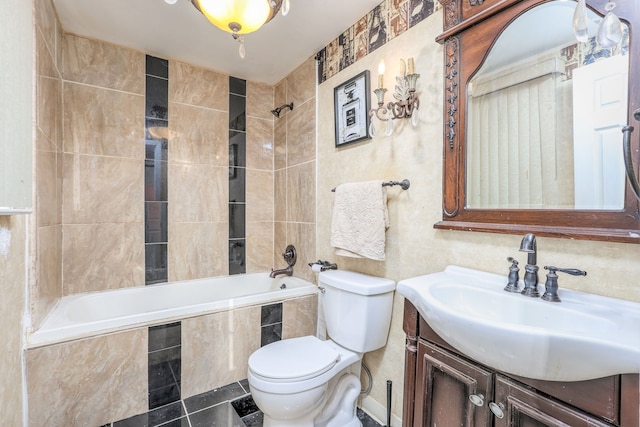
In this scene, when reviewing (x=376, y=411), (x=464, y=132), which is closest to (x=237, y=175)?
(x=464, y=132)

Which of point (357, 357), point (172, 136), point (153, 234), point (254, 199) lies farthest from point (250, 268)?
point (357, 357)

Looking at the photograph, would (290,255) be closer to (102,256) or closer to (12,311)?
(102,256)

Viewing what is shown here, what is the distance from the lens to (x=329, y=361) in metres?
1.40

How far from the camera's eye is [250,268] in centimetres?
276

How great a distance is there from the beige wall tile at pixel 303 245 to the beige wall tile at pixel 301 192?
0.07 meters

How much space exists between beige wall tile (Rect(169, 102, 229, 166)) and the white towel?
1.36 metres

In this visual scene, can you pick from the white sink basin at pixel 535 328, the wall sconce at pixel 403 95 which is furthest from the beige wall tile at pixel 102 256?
the white sink basin at pixel 535 328

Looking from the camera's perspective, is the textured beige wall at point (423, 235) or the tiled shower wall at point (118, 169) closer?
the textured beige wall at point (423, 235)

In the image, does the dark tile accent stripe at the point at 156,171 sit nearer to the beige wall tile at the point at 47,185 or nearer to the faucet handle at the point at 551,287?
the beige wall tile at the point at 47,185

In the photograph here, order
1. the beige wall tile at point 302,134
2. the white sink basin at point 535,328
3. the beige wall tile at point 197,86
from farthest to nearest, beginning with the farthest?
the beige wall tile at point 197,86 < the beige wall tile at point 302,134 < the white sink basin at point 535,328

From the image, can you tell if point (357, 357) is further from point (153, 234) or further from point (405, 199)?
point (153, 234)

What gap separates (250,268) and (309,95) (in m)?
1.64

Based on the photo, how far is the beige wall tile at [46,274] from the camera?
4.72 ft

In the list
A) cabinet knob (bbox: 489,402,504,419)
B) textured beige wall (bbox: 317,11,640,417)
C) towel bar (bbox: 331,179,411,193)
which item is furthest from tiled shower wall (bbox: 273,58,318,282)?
cabinet knob (bbox: 489,402,504,419)
